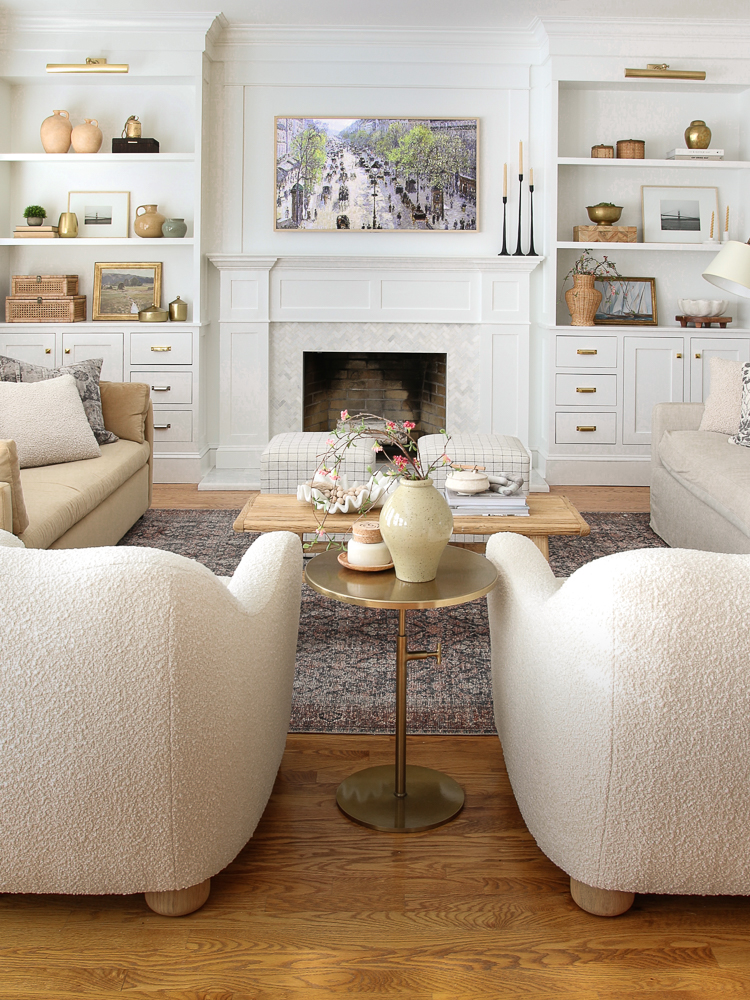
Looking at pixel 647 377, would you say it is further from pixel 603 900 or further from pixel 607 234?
pixel 603 900

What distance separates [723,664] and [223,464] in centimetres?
482

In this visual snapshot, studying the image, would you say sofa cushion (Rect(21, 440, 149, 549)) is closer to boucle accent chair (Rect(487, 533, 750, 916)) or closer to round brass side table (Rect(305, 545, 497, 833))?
round brass side table (Rect(305, 545, 497, 833))

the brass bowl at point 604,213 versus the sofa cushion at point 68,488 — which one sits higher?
the brass bowl at point 604,213

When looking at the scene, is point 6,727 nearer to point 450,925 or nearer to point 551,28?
point 450,925

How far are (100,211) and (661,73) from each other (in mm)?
3543

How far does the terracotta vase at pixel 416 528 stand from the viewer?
1.98 m

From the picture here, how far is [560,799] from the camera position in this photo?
1.67 meters

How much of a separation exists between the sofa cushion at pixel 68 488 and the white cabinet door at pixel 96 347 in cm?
145

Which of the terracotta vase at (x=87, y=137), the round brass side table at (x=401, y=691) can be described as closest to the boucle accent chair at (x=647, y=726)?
the round brass side table at (x=401, y=691)

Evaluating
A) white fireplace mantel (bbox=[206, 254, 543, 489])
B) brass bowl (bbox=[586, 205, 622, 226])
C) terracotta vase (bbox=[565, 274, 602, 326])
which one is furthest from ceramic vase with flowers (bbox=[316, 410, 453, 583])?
brass bowl (bbox=[586, 205, 622, 226])

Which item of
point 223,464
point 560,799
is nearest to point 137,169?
point 223,464

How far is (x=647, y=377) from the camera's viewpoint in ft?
18.9

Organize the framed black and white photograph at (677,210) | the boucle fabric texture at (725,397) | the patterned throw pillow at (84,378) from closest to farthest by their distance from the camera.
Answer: the patterned throw pillow at (84,378), the boucle fabric texture at (725,397), the framed black and white photograph at (677,210)

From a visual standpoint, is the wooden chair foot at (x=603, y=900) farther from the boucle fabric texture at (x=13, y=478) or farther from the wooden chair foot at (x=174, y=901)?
the boucle fabric texture at (x=13, y=478)
